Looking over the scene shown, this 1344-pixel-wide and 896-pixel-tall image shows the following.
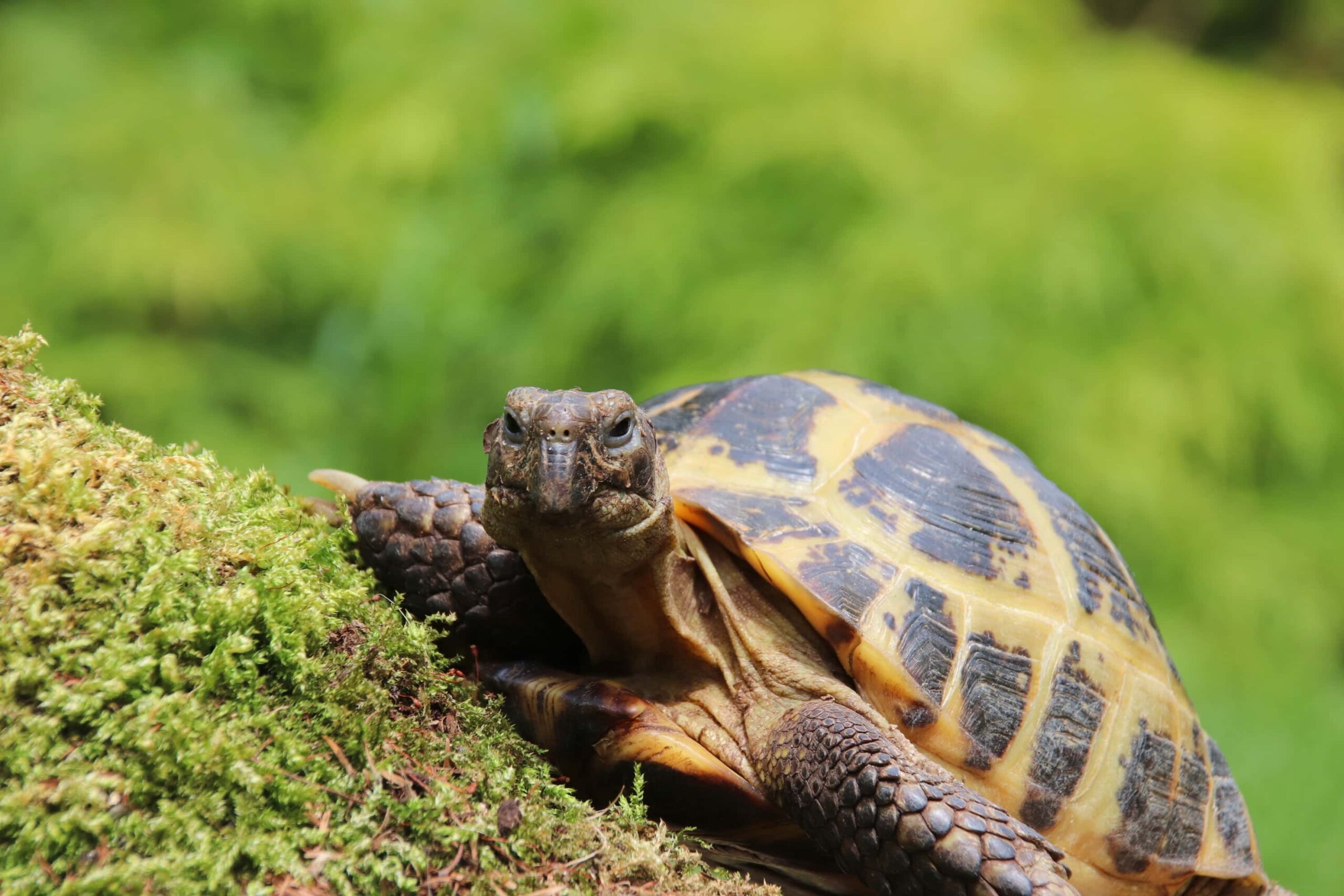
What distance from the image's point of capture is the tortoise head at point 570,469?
1846mm

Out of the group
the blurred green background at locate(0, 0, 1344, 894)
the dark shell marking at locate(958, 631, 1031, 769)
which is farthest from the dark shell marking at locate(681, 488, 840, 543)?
the blurred green background at locate(0, 0, 1344, 894)

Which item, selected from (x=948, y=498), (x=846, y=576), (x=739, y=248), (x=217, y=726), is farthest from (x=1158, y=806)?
(x=739, y=248)

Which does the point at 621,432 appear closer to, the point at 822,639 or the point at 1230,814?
the point at 822,639

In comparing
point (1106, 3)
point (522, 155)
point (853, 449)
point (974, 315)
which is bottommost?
point (853, 449)

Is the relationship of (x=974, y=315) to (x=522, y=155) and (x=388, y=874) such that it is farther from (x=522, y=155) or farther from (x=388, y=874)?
(x=388, y=874)

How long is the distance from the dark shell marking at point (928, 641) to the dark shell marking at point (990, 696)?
5cm

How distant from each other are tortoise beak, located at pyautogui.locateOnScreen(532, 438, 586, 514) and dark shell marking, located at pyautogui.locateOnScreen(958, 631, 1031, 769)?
897mm

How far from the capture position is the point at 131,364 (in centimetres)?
523

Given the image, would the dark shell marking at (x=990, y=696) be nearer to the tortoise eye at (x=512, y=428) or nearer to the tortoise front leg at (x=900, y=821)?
the tortoise front leg at (x=900, y=821)

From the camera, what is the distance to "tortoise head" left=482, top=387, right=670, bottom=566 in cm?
185

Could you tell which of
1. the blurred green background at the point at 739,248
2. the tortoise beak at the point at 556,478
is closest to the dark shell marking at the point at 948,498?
the tortoise beak at the point at 556,478

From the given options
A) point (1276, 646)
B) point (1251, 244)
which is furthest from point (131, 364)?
point (1276, 646)

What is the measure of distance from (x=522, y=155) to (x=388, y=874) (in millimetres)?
5309

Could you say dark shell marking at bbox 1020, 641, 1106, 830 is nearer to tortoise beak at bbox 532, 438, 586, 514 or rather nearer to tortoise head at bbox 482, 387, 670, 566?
tortoise head at bbox 482, 387, 670, 566
